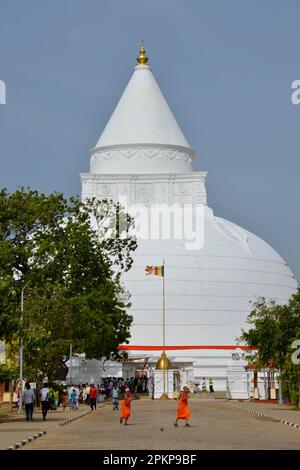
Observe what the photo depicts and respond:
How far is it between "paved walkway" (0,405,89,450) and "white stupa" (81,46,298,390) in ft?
117

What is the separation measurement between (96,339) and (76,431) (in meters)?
25.7

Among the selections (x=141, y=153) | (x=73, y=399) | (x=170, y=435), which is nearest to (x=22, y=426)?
(x=170, y=435)

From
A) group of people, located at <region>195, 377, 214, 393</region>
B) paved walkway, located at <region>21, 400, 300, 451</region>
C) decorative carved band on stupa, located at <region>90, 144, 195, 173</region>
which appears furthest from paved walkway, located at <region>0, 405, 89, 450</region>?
decorative carved band on stupa, located at <region>90, 144, 195, 173</region>

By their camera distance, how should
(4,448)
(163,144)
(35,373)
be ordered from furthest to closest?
1. (163,144)
2. (35,373)
3. (4,448)

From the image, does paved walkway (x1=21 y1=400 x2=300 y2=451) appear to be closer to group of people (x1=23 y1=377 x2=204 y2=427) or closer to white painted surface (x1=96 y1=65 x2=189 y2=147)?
group of people (x1=23 y1=377 x2=204 y2=427)

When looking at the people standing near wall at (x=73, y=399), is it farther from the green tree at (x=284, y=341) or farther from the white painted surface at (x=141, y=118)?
the white painted surface at (x=141, y=118)

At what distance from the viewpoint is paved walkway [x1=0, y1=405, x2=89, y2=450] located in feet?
95.5

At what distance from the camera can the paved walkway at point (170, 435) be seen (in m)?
26.3

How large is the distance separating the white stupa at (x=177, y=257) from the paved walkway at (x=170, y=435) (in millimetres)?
39690

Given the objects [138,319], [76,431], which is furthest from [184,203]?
[76,431]

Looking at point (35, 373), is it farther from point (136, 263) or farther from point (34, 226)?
point (136, 263)

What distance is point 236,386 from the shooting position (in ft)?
231

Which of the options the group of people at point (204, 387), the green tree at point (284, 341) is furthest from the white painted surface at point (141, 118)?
the green tree at point (284, 341)

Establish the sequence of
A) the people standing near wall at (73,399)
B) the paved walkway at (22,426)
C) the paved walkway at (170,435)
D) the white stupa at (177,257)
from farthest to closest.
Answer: the white stupa at (177,257), the people standing near wall at (73,399), the paved walkway at (22,426), the paved walkway at (170,435)
